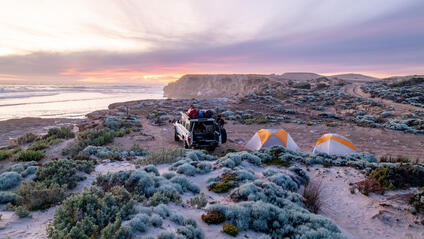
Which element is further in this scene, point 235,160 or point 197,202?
point 235,160

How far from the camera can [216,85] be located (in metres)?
81.4

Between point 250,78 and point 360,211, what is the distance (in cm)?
6422

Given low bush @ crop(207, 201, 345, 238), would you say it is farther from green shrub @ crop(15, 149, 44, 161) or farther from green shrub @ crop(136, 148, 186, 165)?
green shrub @ crop(15, 149, 44, 161)

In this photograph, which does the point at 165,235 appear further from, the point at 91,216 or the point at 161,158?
the point at 161,158

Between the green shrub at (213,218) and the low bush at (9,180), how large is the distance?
614cm

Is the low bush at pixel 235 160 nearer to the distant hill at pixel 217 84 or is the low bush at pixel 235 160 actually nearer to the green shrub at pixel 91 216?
the green shrub at pixel 91 216

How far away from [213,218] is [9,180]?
21.2 feet

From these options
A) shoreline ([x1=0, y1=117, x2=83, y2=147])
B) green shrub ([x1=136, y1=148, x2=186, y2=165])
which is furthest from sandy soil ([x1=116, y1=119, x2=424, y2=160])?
shoreline ([x1=0, y1=117, x2=83, y2=147])

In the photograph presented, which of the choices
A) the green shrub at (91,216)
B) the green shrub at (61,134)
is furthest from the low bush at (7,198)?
the green shrub at (61,134)

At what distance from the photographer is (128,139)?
51.1ft

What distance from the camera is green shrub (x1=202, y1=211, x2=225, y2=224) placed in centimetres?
505

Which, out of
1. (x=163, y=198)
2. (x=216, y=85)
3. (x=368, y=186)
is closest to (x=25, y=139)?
(x=163, y=198)

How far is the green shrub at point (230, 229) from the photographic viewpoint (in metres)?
4.70

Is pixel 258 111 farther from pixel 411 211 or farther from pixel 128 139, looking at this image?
pixel 411 211
